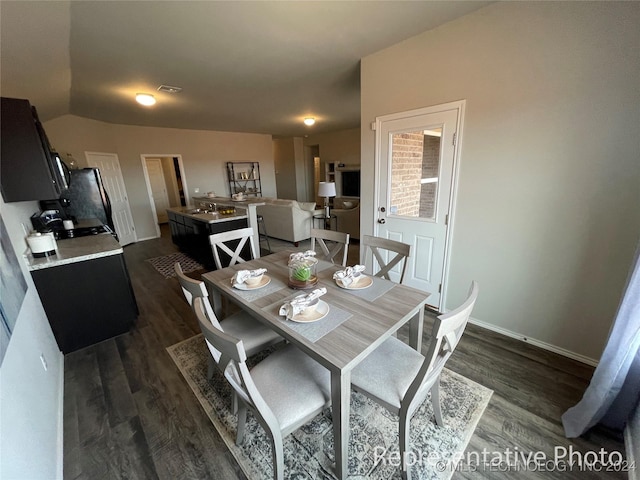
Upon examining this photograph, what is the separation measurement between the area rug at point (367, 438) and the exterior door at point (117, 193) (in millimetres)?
5192

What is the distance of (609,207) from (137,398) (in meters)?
3.45

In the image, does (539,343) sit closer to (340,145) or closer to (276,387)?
(276,387)

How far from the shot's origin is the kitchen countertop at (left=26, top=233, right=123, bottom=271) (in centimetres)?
200

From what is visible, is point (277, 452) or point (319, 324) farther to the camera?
point (319, 324)

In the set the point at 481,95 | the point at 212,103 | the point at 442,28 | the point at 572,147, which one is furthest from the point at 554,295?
the point at 212,103

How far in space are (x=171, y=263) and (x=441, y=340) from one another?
453 cm

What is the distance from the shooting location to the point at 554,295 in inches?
77.3

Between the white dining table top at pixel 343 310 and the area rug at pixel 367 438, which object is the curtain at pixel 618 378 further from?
the white dining table top at pixel 343 310

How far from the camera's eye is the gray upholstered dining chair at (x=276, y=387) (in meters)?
0.96

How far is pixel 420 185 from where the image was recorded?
8.32ft

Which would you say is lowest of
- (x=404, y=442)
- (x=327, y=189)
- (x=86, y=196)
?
(x=404, y=442)

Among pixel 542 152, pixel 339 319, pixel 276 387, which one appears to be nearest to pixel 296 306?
pixel 339 319

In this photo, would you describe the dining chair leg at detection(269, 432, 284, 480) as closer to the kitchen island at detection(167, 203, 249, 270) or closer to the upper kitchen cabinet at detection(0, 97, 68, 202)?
the upper kitchen cabinet at detection(0, 97, 68, 202)

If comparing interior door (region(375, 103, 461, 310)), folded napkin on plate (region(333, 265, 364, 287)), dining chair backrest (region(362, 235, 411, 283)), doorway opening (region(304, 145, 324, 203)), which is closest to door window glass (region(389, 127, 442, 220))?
interior door (region(375, 103, 461, 310))
